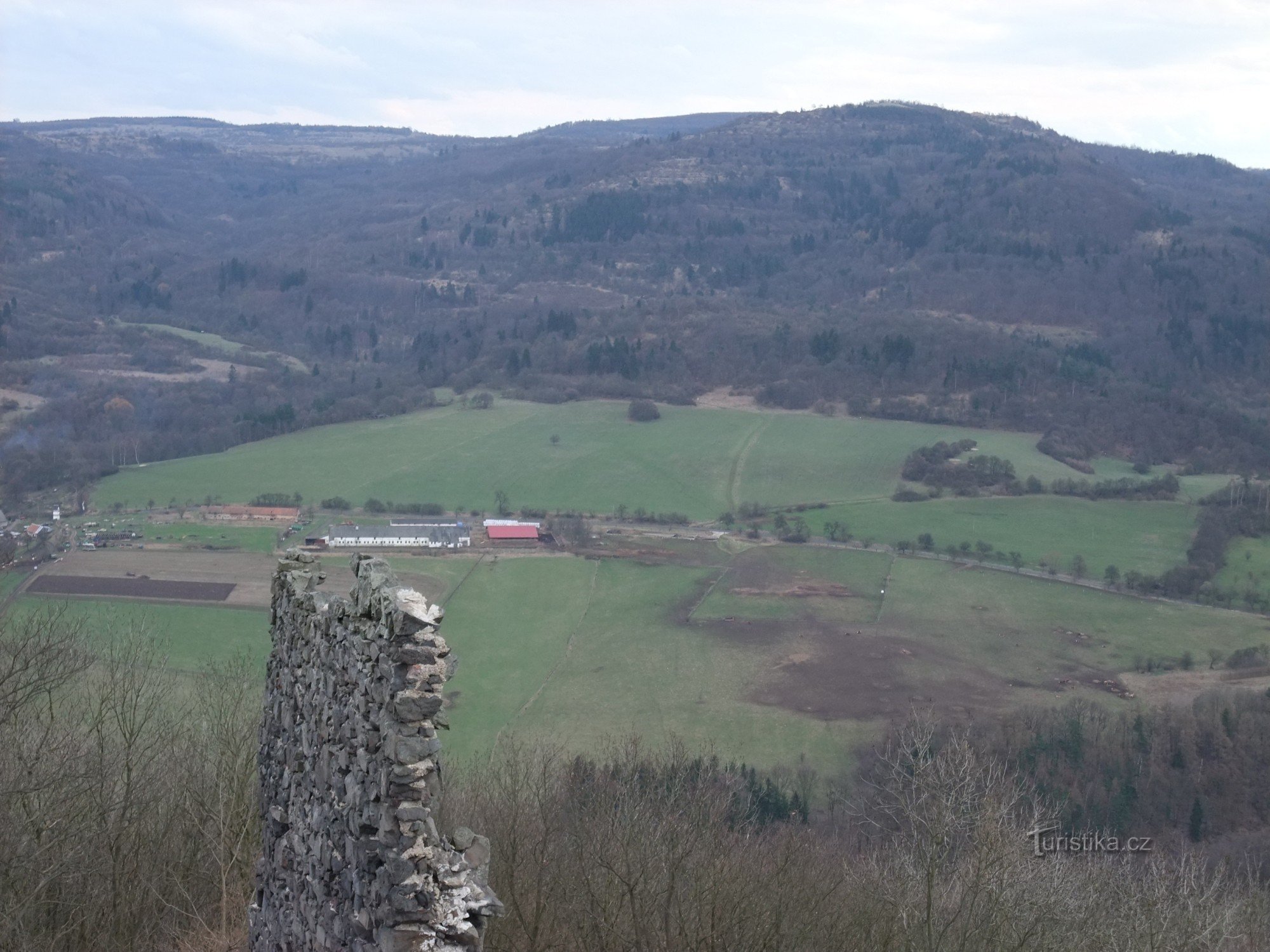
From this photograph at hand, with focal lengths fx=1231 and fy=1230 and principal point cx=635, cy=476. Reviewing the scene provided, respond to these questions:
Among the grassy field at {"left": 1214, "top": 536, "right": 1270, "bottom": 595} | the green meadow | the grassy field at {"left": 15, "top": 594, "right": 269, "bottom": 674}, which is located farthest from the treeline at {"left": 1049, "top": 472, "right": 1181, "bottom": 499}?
the grassy field at {"left": 15, "top": 594, "right": 269, "bottom": 674}

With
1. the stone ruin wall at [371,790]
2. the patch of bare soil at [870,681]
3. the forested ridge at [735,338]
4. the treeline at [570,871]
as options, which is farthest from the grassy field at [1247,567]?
the stone ruin wall at [371,790]

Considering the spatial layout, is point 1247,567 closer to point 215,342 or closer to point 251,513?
point 251,513

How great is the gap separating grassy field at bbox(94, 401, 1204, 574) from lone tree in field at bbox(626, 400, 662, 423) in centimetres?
115

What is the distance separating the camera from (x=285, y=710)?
1226cm

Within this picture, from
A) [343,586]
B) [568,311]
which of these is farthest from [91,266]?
[343,586]

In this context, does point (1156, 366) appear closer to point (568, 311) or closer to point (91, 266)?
point (568, 311)

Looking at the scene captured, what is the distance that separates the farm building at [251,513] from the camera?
78.1 meters

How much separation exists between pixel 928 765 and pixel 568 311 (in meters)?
139

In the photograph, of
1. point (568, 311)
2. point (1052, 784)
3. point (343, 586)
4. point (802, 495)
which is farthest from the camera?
point (568, 311)

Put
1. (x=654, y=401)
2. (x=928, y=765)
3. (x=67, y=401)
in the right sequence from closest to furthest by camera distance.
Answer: (x=928, y=765)
(x=67, y=401)
(x=654, y=401)

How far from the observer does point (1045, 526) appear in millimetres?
81375

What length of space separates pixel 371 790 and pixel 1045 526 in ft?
253

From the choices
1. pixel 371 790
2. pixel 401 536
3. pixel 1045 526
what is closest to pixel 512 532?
pixel 401 536

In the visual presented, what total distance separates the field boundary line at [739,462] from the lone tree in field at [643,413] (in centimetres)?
919
